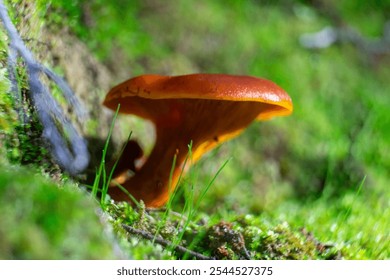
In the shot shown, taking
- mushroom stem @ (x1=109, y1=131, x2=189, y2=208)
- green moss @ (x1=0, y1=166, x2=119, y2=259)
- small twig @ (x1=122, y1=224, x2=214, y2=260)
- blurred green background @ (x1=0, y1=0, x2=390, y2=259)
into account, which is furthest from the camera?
blurred green background @ (x1=0, y1=0, x2=390, y2=259)

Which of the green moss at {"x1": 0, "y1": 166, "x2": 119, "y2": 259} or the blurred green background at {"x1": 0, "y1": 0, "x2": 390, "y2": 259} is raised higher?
the green moss at {"x1": 0, "y1": 166, "x2": 119, "y2": 259}

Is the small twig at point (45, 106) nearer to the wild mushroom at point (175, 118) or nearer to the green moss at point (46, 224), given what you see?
the wild mushroom at point (175, 118)

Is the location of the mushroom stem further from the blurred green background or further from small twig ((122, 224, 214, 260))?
small twig ((122, 224, 214, 260))

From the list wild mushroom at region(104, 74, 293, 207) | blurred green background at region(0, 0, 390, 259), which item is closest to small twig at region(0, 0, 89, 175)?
wild mushroom at region(104, 74, 293, 207)

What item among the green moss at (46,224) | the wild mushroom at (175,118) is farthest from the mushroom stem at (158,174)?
the green moss at (46,224)

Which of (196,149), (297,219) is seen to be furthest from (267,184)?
(196,149)

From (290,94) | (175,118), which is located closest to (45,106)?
(175,118)

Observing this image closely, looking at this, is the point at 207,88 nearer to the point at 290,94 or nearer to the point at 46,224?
the point at 46,224
